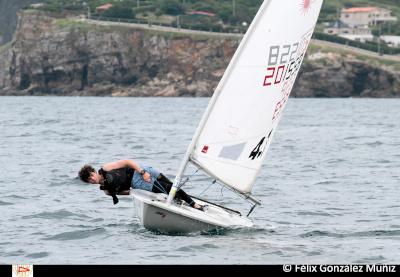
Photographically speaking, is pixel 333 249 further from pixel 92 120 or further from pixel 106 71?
pixel 106 71

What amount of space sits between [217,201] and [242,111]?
637cm

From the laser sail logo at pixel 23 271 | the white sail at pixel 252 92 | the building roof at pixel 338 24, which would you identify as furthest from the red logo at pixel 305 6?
the building roof at pixel 338 24

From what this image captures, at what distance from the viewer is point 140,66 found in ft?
490

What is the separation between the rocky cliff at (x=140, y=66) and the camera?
14300 cm

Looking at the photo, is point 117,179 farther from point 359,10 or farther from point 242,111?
point 359,10

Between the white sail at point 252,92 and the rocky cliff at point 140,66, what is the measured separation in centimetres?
12346

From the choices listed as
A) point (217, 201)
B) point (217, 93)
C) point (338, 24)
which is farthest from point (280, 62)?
point (338, 24)

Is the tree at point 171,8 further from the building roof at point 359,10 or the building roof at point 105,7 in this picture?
the building roof at point 359,10

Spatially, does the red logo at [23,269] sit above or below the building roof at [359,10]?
above

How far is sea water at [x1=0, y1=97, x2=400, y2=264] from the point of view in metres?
16.1

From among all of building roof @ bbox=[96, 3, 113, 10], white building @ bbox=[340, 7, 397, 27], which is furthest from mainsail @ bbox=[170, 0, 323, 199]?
white building @ bbox=[340, 7, 397, 27]

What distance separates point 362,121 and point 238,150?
50.4 m

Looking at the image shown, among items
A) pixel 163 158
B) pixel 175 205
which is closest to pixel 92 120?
pixel 163 158

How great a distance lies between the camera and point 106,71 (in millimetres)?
148875
